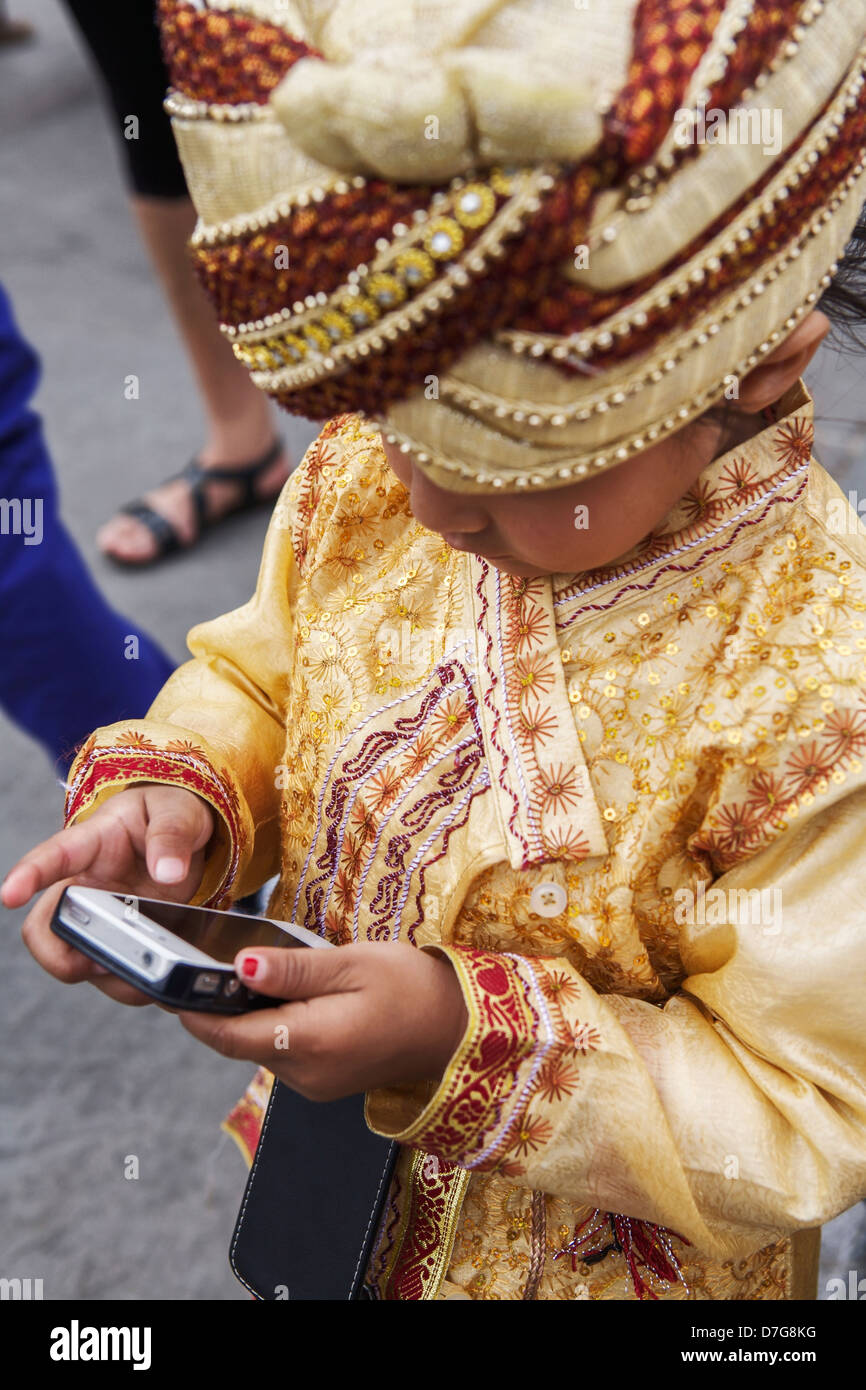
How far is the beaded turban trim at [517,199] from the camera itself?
57cm

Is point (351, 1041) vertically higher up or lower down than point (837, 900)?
lower down

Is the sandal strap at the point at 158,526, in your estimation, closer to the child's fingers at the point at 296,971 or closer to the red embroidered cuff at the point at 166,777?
the red embroidered cuff at the point at 166,777

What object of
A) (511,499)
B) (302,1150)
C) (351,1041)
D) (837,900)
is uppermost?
(511,499)

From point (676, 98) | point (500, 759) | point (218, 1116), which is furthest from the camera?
point (218, 1116)

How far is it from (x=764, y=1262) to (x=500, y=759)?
1.74 feet

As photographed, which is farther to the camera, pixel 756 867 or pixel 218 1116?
pixel 218 1116

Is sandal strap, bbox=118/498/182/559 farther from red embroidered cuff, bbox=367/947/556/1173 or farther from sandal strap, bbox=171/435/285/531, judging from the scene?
red embroidered cuff, bbox=367/947/556/1173

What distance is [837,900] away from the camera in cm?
80

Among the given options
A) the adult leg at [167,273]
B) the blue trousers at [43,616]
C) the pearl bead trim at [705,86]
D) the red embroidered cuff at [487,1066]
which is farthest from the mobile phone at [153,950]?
the adult leg at [167,273]

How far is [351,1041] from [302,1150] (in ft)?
1.19

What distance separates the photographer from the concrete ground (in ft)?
5.69

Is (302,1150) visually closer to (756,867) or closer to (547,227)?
(756,867)

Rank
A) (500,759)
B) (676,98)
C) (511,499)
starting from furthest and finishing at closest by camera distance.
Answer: (500,759)
(511,499)
(676,98)

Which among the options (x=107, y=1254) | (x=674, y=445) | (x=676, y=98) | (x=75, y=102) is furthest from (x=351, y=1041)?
(x=75, y=102)
